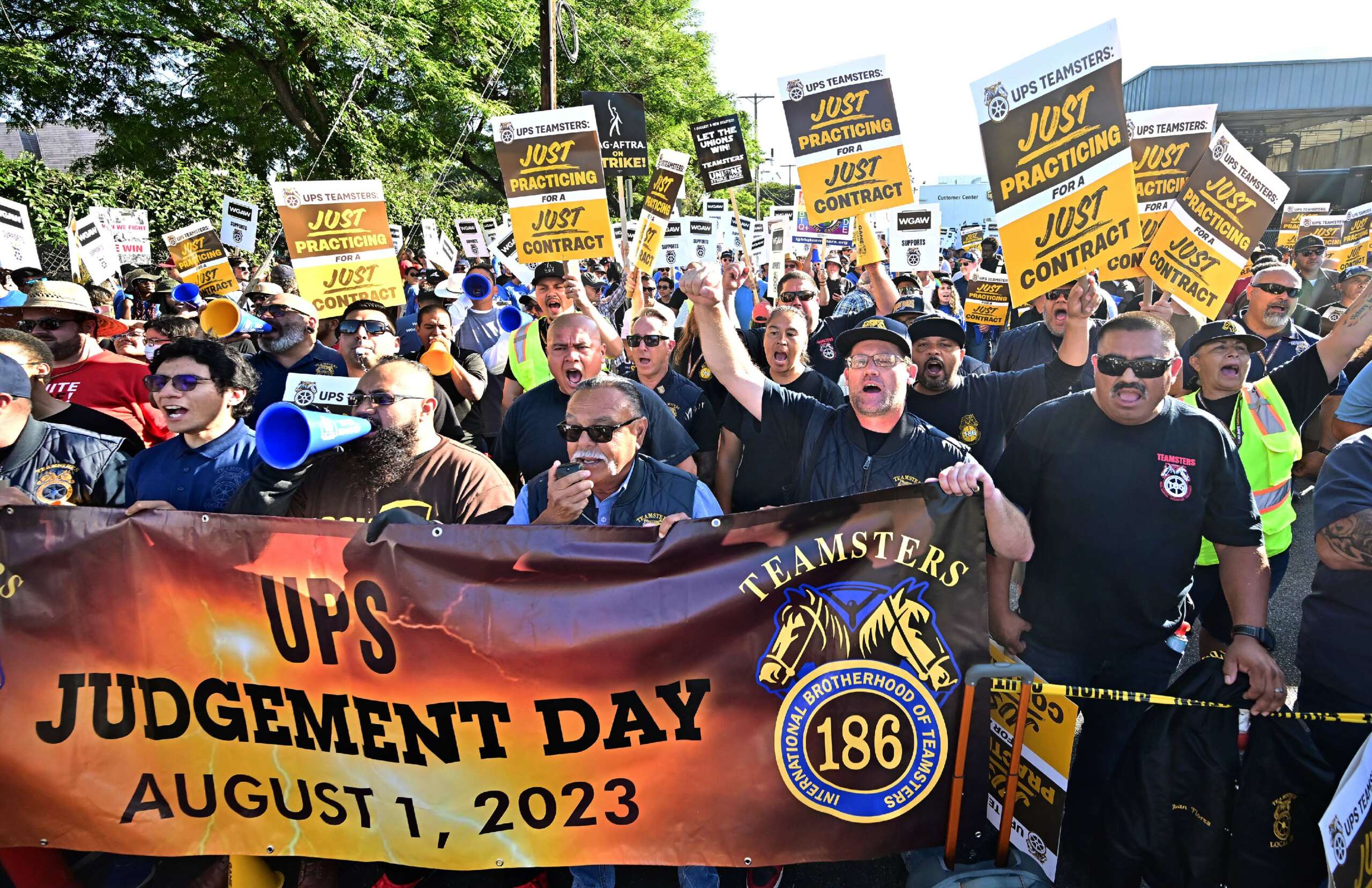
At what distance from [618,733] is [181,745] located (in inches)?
57.3

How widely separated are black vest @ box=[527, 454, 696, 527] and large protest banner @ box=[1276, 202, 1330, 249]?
1248cm

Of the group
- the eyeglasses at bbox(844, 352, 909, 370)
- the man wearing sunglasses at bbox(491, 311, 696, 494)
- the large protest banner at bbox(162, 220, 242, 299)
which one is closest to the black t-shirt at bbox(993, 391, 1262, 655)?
the eyeglasses at bbox(844, 352, 909, 370)

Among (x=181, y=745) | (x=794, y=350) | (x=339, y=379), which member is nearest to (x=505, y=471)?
(x=339, y=379)

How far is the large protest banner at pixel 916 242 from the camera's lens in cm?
1039

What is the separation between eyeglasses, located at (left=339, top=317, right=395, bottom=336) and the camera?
5.31 m

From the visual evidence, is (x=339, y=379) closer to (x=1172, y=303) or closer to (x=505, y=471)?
(x=505, y=471)

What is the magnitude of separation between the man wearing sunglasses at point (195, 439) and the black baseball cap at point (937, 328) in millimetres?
3290

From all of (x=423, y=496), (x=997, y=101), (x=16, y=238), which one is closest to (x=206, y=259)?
(x=16, y=238)

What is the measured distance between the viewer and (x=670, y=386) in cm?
470

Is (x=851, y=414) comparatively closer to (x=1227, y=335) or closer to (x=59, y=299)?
(x=1227, y=335)

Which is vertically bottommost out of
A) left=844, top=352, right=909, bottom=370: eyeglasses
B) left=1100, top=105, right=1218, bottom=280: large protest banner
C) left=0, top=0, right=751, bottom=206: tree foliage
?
left=844, top=352, right=909, bottom=370: eyeglasses

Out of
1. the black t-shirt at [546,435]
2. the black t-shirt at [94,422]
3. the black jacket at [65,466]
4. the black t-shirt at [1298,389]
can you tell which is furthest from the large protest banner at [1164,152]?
the black t-shirt at [94,422]

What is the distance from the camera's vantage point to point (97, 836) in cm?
272

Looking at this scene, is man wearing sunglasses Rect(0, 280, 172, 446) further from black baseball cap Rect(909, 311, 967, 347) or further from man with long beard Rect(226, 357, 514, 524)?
black baseball cap Rect(909, 311, 967, 347)
